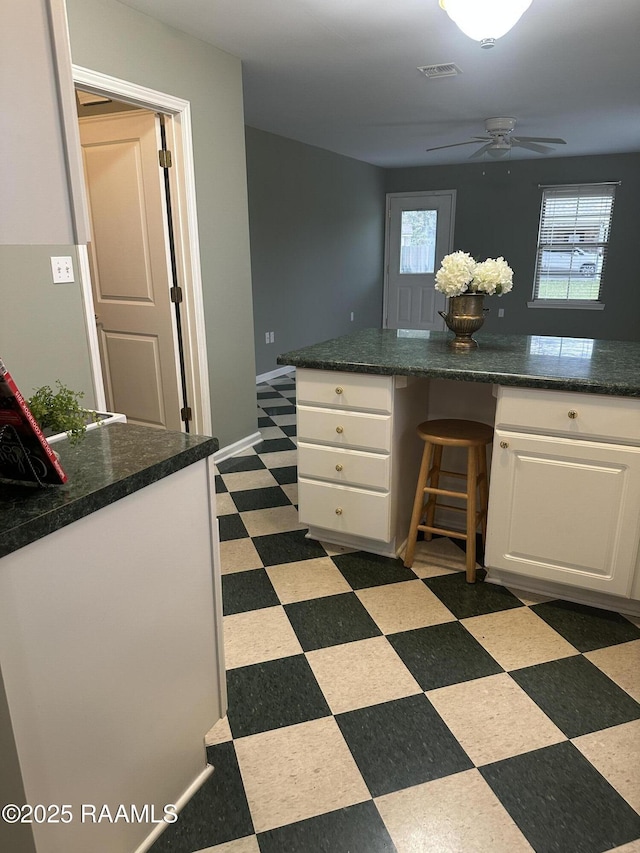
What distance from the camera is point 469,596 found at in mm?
2295

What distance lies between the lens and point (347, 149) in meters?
6.61

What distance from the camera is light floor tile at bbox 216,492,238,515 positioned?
3043mm

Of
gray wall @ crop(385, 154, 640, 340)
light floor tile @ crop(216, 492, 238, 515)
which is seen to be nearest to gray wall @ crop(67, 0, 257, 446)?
light floor tile @ crop(216, 492, 238, 515)

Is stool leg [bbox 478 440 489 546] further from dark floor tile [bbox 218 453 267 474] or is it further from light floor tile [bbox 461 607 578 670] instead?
dark floor tile [bbox 218 453 267 474]

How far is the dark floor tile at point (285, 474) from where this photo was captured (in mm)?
3426

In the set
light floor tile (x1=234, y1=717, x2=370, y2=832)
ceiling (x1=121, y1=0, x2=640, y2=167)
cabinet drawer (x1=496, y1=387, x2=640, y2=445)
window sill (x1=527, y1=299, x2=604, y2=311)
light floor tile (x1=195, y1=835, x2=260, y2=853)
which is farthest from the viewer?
window sill (x1=527, y1=299, x2=604, y2=311)

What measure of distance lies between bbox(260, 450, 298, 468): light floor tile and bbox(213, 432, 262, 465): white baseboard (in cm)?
18

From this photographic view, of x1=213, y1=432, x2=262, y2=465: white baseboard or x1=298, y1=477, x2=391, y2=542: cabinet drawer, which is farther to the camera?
x1=213, y1=432, x2=262, y2=465: white baseboard

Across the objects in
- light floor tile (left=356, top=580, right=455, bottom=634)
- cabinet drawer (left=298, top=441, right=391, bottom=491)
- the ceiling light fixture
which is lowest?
light floor tile (left=356, top=580, right=455, bottom=634)

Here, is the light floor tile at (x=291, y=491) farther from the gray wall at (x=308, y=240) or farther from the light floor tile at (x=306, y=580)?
the gray wall at (x=308, y=240)

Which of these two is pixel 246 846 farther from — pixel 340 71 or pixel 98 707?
pixel 340 71

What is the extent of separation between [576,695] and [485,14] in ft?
7.35

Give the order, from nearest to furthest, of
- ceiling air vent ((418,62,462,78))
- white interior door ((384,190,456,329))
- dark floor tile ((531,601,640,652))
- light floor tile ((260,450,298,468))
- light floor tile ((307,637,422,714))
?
1. light floor tile ((307,637,422,714))
2. dark floor tile ((531,601,640,652))
3. ceiling air vent ((418,62,462,78))
4. light floor tile ((260,450,298,468))
5. white interior door ((384,190,456,329))

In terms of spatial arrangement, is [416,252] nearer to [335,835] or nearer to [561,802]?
[561,802]
